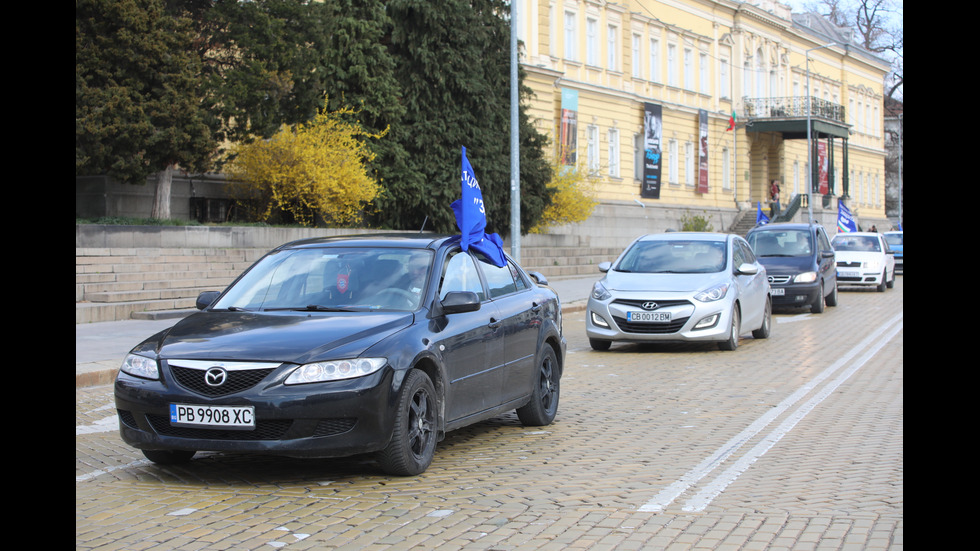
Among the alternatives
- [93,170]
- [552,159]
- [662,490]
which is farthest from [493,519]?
[552,159]

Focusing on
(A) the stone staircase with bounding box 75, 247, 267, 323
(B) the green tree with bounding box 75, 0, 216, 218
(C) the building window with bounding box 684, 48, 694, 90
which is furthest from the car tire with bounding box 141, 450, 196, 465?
(C) the building window with bounding box 684, 48, 694, 90

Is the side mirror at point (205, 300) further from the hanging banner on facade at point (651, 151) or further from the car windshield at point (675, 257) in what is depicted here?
the hanging banner on facade at point (651, 151)

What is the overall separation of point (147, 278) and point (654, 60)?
126 ft

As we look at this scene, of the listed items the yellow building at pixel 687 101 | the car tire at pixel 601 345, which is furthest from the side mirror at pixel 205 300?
the yellow building at pixel 687 101

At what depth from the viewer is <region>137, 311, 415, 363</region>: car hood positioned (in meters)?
6.36

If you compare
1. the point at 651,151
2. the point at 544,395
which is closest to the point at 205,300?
the point at 544,395

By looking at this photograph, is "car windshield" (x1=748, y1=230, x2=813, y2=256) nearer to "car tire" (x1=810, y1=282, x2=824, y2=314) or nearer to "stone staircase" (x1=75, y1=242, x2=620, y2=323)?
"car tire" (x1=810, y1=282, x2=824, y2=314)

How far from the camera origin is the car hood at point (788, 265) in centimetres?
2175

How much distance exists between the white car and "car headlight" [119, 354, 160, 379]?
26258 mm

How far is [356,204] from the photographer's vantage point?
29.0m

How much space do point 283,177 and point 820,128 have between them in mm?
43399

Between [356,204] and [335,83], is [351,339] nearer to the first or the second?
[356,204]

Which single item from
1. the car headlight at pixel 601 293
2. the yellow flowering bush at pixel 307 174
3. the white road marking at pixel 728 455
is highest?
the yellow flowering bush at pixel 307 174

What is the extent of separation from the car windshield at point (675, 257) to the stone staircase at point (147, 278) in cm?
783
